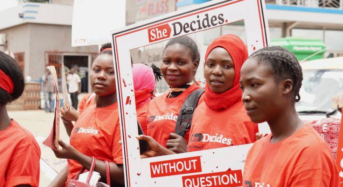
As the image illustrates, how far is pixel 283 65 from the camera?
2.09 metres

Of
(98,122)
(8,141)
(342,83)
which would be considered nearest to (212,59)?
(98,122)

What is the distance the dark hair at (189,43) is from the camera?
3213mm

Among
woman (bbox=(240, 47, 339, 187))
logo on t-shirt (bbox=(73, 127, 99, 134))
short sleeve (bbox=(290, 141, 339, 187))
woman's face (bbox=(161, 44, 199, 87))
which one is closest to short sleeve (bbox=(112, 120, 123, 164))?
logo on t-shirt (bbox=(73, 127, 99, 134))

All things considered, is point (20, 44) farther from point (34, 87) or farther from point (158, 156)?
point (158, 156)

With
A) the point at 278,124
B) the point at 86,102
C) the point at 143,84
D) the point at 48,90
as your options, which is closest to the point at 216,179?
the point at 278,124

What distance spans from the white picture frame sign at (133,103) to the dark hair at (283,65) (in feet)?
1.63

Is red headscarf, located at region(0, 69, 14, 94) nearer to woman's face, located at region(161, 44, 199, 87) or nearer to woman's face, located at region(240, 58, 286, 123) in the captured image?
woman's face, located at region(161, 44, 199, 87)

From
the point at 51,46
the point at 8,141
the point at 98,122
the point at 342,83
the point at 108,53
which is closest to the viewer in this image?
the point at 8,141

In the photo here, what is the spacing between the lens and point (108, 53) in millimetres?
3562

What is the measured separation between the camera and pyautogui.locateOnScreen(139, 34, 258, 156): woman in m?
2.74

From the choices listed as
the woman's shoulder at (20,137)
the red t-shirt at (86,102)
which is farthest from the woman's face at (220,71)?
the red t-shirt at (86,102)

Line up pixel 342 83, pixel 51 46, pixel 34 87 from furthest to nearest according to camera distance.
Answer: pixel 51 46, pixel 34 87, pixel 342 83

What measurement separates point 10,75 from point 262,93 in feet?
4.13

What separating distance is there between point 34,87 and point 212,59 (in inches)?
804
